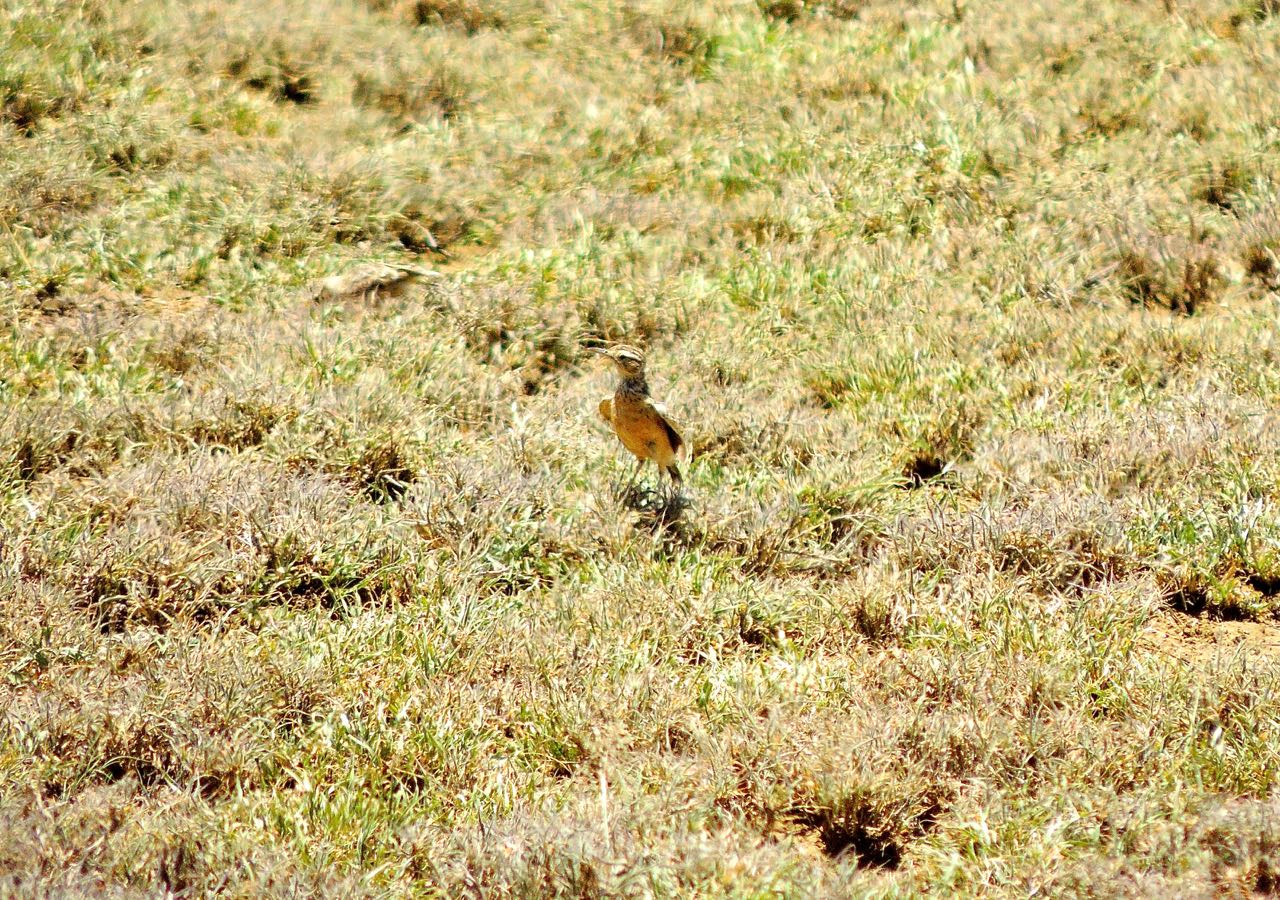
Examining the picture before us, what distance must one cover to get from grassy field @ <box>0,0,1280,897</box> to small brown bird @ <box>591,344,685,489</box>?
168 millimetres

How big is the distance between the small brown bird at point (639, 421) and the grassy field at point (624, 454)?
17 cm

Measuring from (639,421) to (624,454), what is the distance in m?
0.44

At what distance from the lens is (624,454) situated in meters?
6.37

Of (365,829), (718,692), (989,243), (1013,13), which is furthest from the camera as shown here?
(1013,13)

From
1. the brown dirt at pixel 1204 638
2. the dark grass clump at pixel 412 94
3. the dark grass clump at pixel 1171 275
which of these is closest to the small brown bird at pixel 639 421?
the brown dirt at pixel 1204 638

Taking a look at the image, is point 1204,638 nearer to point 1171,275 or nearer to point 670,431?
point 670,431

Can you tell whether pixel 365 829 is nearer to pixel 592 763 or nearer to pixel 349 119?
pixel 592 763

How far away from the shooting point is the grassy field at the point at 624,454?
13.2 feet

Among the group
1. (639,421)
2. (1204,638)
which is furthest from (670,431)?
(1204,638)

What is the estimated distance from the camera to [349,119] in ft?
31.5

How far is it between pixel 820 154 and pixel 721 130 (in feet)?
2.87

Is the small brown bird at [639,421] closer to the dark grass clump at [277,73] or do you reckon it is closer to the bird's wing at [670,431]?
the bird's wing at [670,431]

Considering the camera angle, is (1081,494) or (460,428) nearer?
(1081,494)

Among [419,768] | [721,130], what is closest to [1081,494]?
[419,768]
